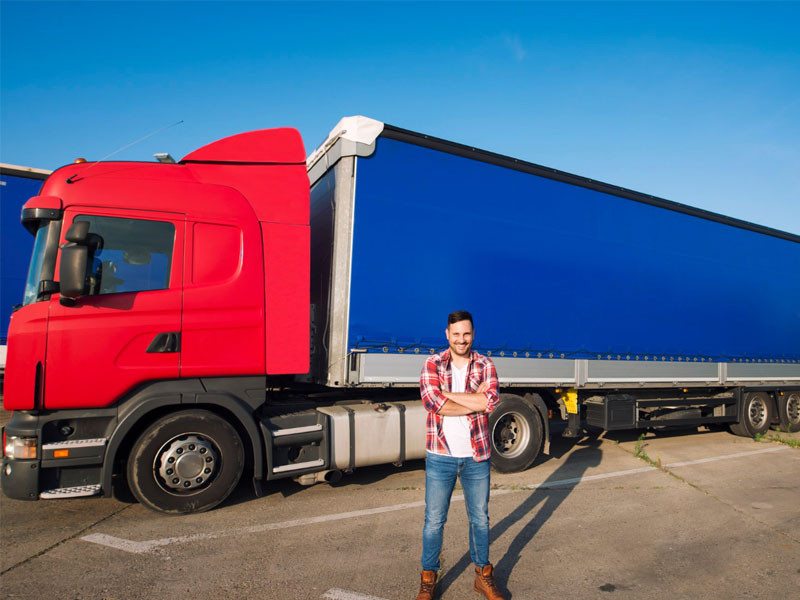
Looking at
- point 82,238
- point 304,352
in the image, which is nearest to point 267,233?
point 304,352

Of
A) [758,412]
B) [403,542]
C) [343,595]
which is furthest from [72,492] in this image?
[758,412]

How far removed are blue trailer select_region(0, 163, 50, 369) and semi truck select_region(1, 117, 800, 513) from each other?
3772mm

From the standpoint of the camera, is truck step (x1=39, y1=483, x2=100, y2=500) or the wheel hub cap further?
the wheel hub cap

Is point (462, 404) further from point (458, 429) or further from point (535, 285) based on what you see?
point (535, 285)

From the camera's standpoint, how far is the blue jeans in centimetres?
310

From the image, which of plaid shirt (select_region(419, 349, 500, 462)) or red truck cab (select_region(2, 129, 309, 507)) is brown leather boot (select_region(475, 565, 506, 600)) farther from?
red truck cab (select_region(2, 129, 309, 507))

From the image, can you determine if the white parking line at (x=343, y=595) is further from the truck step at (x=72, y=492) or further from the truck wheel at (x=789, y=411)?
the truck wheel at (x=789, y=411)

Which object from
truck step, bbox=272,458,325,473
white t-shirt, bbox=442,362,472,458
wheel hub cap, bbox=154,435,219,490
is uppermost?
white t-shirt, bbox=442,362,472,458

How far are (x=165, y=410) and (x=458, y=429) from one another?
2926 mm

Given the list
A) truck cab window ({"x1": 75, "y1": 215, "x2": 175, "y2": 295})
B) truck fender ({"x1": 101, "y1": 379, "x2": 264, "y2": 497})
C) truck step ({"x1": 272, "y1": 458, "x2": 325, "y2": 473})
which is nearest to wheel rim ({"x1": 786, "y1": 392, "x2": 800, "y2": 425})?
truck step ({"x1": 272, "y1": 458, "x2": 325, "y2": 473})

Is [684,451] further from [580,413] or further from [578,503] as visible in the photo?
[578,503]

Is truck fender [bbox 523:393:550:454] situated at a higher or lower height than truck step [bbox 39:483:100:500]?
higher

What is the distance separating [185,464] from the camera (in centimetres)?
464

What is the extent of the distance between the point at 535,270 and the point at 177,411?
4.40 metres
